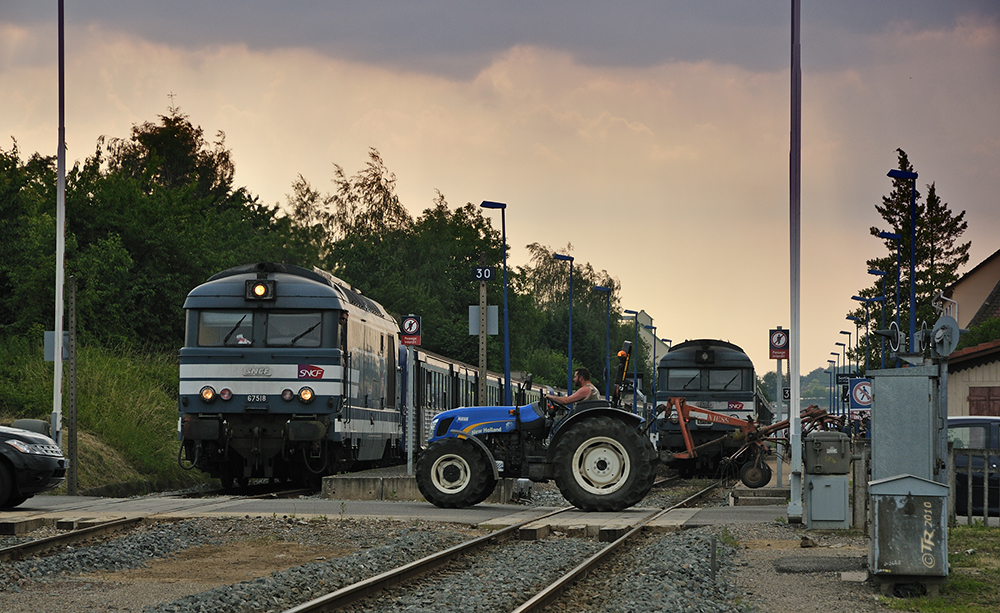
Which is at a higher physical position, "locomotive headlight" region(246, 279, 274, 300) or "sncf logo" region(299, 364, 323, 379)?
"locomotive headlight" region(246, 279, 274, 300)

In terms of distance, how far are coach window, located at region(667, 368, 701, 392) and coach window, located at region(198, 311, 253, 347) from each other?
13961 millimetres

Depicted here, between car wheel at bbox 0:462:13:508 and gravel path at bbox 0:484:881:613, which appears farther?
car wheel at bbox 0:462:13:508

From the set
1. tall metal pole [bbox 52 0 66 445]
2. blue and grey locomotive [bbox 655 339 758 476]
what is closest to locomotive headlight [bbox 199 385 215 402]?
tall metal pole [bbox 52 0 66 445]

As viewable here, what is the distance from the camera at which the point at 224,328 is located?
20672mm

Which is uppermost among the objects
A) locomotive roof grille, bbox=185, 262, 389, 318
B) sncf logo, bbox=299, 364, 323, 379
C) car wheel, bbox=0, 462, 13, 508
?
locomotive roof grille, bbox=185, 262, 389, 318

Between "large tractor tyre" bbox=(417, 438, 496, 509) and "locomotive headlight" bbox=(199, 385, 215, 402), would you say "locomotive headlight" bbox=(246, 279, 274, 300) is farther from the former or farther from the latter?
"large tractor tyre" bbox=(417, 438, 496, 509)

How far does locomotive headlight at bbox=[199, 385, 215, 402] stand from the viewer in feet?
66.6

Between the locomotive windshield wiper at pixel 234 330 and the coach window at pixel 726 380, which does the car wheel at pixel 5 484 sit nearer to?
the locomotive windshield wiper at pixel 234 330

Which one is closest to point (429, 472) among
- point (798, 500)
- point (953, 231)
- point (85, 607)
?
point (798, 500)

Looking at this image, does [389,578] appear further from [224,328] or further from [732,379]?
[732,379]

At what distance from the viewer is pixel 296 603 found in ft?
30.6

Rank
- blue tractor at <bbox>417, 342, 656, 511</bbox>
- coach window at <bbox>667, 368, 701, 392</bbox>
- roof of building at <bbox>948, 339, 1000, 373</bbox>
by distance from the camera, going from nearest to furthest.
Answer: blue tractor at <bbox>417, 342, 656, 511</bbox> → coach window at <bbox>667, 368, 701, 392</bbox> → roof of building at <bbox>948, 339, 1000, 373</bbox>

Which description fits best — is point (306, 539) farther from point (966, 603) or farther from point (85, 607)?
point (966, 603)

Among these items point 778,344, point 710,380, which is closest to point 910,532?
point 778,344
